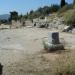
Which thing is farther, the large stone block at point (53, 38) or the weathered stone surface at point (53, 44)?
the large stone block at point (53, 38)

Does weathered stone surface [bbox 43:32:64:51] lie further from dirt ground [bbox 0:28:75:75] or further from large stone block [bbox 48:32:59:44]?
dirt ground [bbox 0:28:75:75]

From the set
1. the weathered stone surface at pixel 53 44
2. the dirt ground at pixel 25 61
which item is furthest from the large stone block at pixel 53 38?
the dirt ground at pixel 25 61

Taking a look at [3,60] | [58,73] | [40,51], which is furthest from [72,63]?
[40,51]

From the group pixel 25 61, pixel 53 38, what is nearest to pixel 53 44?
A: pixel 53 38

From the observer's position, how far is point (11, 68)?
899 centimetres

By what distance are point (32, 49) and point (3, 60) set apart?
2687 mm

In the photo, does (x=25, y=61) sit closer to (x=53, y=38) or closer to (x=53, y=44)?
(x=53, y=44)

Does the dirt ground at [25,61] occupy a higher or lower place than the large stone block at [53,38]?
lower

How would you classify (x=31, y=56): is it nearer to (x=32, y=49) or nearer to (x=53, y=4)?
(x=32, y=49)

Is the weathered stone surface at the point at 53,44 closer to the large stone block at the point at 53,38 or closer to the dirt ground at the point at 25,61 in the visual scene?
the large stone block at the point at 53,38

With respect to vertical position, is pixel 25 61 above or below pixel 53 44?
below

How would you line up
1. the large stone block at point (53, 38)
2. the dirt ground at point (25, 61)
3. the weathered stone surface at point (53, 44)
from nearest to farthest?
the dirt ground at point (25, 61), the weathered stone surface at point (53, 44), the large stone block at point (53, 38)

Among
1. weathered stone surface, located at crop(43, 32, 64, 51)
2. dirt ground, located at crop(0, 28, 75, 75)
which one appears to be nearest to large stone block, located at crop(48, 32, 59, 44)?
weathered stone surface, located at crop(43, 32, 64, 51)

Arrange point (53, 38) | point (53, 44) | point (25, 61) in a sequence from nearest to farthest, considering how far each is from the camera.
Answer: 1. point (25, 61)
2. point (53, 44)
3. point (53, 38)
